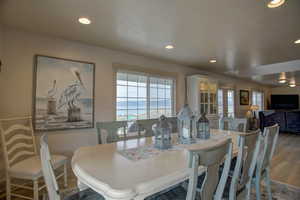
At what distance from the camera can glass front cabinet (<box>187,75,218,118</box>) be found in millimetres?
4441

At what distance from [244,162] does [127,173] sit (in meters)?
1.02

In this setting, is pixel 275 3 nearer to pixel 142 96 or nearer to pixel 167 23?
pixel 167 23

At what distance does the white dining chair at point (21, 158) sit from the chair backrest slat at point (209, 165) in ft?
5.63

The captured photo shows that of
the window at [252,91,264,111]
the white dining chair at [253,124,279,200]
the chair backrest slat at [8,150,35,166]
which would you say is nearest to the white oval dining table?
the white dining chair at [253,124,279,200]

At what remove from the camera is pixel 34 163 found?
1.95m

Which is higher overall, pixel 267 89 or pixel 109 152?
pixel 267 89

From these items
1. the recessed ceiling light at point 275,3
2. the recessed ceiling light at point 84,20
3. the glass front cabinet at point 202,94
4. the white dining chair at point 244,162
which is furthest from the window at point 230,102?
the recessed ceiling light at point 84,20

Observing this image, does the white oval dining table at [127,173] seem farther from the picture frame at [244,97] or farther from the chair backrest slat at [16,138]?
the picture frame at [244,97]

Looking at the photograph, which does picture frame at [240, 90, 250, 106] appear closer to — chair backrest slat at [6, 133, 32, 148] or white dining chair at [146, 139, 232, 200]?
white dining chair at [146, 139, 232, 200]

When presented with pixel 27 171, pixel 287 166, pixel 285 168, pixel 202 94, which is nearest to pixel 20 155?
pixel 27 171

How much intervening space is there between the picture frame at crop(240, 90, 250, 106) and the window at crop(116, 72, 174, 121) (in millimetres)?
4482

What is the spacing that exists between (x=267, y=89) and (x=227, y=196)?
35.7 feet

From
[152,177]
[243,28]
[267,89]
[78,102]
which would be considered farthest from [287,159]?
[267,89]

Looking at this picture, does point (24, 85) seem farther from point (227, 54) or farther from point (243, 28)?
point (227, 54)
